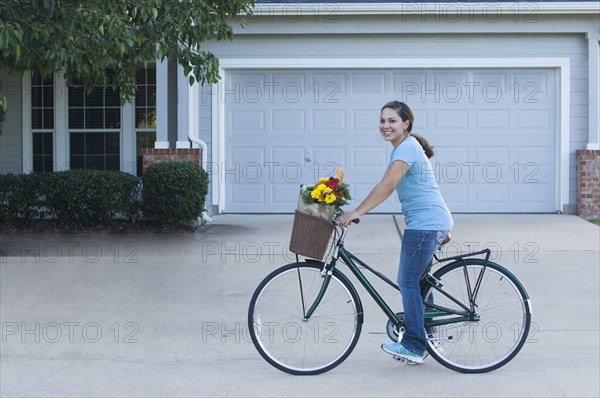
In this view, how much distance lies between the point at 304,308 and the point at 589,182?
29.2 ft

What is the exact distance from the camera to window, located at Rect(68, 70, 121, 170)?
47.9 feet

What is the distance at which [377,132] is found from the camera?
14016mm

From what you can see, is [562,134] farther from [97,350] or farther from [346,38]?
[97,350]

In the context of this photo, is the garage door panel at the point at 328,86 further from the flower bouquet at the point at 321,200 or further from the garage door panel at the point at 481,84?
the flower bouquet at the point at 321,200

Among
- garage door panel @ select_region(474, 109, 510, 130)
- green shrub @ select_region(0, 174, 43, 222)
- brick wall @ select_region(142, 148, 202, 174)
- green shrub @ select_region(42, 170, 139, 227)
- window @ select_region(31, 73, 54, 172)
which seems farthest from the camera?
window @ select_region(31, 73, 54, 172)

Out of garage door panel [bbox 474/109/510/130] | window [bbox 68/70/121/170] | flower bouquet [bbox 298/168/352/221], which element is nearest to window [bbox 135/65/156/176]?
window [bbox 68/70/121/170]

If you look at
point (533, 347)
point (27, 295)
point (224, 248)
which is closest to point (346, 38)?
point (224, 248)

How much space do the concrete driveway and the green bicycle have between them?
13 centimetres

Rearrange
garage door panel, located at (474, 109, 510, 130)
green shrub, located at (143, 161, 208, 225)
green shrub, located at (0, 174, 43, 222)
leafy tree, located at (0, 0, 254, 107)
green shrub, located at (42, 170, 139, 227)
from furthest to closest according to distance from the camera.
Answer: garage door panel, located at (474, 109, 510, 130)
green shrub, located at (0, 174, 43, 222)
green shrub, located at (42, 170, 139, 227)
green shrub, located at (143, 161, 208, 225)
leafy tree, located at (0, 0, 254, 107)

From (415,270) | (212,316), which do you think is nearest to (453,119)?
(212,316)

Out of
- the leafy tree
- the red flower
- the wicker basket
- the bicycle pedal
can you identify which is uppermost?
the leafy tree

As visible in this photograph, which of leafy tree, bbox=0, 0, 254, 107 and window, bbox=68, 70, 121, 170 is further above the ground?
leafy tree, bbox=0, 0, 254, 107

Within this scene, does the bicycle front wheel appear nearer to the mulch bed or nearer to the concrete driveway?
the concrete driveway

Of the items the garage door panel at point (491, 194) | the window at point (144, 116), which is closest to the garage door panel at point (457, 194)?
the garage door panel at point (491, 194)
